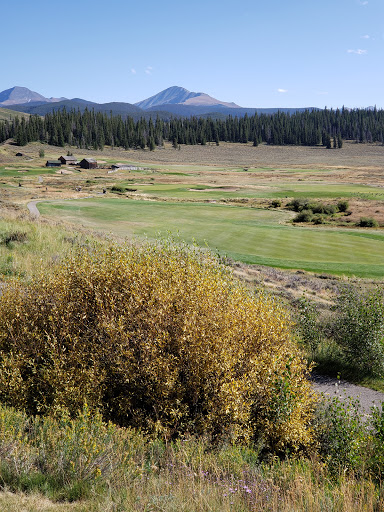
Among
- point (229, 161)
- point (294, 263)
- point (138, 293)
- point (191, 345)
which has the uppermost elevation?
point (229, 161)

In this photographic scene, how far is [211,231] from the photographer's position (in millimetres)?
37062

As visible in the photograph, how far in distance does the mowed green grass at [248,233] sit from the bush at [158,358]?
1067 cm

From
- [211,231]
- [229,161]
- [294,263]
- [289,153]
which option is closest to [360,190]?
[211,231]

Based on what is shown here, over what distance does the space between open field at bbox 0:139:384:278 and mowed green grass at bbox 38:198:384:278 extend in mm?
70

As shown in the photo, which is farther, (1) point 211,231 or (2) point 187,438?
(1) point 211,231

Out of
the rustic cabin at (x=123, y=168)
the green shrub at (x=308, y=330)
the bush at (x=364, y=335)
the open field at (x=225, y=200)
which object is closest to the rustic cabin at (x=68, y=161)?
the open field at (x=225, y=200)

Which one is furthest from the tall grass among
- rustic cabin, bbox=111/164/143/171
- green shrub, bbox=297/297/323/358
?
rustic cabin, bbox=111/164/143/171

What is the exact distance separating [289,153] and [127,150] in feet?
204

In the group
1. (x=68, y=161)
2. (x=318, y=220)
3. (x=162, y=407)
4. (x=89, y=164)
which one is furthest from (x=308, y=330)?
(x=68, y=161)

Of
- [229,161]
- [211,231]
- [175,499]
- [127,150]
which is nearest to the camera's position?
[175,499]

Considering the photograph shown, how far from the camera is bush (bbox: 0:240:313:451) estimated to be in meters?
7.29

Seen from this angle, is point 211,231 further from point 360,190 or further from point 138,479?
point 360,190

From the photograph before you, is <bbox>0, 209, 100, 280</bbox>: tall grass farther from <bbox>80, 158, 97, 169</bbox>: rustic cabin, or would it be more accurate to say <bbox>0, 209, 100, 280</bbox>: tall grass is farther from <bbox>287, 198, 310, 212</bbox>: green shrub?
<bbox>80, 158, 97, 169</bbox>: rustic cabin

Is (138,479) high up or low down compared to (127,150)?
down
